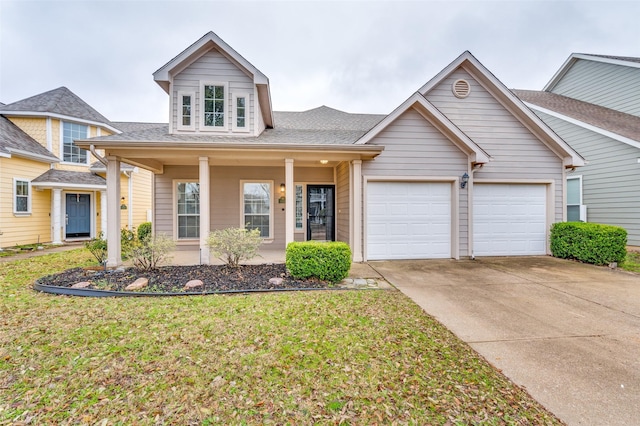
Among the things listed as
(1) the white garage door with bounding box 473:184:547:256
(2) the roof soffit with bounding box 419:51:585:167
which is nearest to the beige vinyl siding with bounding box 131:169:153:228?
(2) the roof soffit with bounding box 419:51:585:167

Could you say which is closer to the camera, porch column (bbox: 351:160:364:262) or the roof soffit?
porch column (bbox: 351:160:364:262)

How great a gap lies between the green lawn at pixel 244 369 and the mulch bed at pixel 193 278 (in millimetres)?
937

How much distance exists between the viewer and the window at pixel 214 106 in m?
7.54

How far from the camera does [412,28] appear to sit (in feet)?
48.5

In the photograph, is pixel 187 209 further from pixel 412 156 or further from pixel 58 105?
pixel 58 105

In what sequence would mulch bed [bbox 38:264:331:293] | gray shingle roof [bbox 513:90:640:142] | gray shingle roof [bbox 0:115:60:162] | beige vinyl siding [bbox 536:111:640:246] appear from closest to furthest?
mulch bed [bbox 38:264:331:293], beige vinyl siding [bbox 536:111:640:246], gray shingle roof [bbox 513:90:640:142], gray shingle roof [bbox 0:115:60:162]

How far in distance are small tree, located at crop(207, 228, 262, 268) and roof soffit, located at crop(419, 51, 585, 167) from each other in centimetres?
631

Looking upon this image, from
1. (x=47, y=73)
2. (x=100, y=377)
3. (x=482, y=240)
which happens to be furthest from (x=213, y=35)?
(x=47, y=73)

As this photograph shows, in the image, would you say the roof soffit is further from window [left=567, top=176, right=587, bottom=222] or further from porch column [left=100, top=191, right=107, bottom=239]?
porch column [left=100, top=191, right=107, bottom=239]

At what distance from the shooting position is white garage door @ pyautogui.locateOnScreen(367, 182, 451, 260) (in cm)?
755

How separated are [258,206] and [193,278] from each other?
170 inches

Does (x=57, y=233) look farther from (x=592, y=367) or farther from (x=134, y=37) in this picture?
(x=592, y=367)

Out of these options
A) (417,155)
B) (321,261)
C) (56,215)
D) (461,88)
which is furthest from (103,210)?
(461,88)

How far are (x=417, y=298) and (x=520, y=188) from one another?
6033 mm
